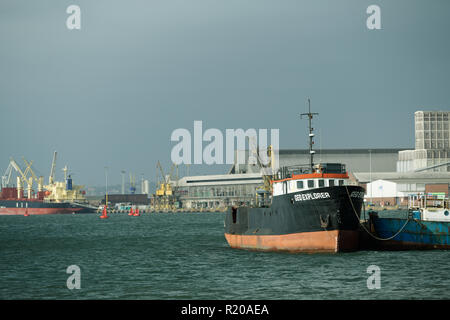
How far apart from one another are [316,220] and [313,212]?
2.04 ft

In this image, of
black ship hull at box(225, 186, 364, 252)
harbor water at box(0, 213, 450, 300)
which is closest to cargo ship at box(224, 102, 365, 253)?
black ship hull at box(225, 186, 364, 252)

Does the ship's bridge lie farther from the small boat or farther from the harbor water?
the small boat

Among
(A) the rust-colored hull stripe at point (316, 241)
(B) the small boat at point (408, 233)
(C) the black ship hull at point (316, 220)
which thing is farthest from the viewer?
(B) the small boat at point (408, 233)

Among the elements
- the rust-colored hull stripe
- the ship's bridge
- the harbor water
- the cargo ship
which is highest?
the ship's bridge

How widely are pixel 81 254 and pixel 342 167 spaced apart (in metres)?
25.5

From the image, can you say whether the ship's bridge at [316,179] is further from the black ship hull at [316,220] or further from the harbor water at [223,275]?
the harbor water at [223,275]

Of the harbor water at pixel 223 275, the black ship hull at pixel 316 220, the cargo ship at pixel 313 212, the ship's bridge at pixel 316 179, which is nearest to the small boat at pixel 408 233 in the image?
the harbor water at pixel 223 275

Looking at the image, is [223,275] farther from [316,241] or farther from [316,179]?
[316,179]

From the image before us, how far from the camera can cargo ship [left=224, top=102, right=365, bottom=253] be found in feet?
153

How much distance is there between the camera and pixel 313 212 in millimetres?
46938

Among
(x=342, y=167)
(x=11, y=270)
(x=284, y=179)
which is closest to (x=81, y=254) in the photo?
(x=11, y=270)

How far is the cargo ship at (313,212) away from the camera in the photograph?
46.5 meters
